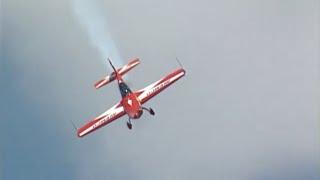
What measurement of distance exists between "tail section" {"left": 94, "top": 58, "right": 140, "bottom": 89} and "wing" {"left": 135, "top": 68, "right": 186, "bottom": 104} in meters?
0.93

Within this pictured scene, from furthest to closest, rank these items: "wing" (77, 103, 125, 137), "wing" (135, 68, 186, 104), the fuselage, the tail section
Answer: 1. the tail section
2. "wing" (77, 103, 125, 137)
3. "wing" (135, 68, 186, 104)
4. the fuselage

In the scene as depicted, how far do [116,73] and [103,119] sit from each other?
5.13ft

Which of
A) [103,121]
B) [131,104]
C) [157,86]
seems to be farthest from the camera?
[103,121]

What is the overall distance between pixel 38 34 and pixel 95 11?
7.33 ft

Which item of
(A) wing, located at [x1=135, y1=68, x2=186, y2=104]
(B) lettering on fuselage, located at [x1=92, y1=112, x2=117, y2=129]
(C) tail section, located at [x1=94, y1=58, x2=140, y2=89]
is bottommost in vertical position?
(B) lettering on fuselage, located at [x1=92, y1=112, x2=117, y2=129]

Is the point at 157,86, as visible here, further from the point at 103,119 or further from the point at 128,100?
the point at 103,119

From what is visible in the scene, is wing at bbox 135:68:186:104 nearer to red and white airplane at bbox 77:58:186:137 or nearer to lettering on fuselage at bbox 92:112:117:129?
red and white airplane at bbox 77:58:186:137

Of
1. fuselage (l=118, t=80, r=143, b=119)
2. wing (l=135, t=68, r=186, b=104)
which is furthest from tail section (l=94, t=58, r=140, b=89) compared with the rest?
wing (l=135, t=68, r=186, b=104)

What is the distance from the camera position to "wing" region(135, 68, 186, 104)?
28089 millimetres

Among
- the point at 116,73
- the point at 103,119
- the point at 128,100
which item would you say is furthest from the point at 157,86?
the point at 103,119

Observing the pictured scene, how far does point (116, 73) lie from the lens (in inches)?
1125

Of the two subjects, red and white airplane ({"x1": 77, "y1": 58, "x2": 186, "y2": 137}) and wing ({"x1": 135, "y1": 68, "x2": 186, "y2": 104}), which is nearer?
red and white airplane ({"x1": 77, "y1": 58, "x2": 186, "y2": 137})

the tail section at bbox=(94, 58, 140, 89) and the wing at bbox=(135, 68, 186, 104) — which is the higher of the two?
the tail section at bbox=(94, 58, 140, 89)

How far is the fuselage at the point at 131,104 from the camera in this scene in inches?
1099
